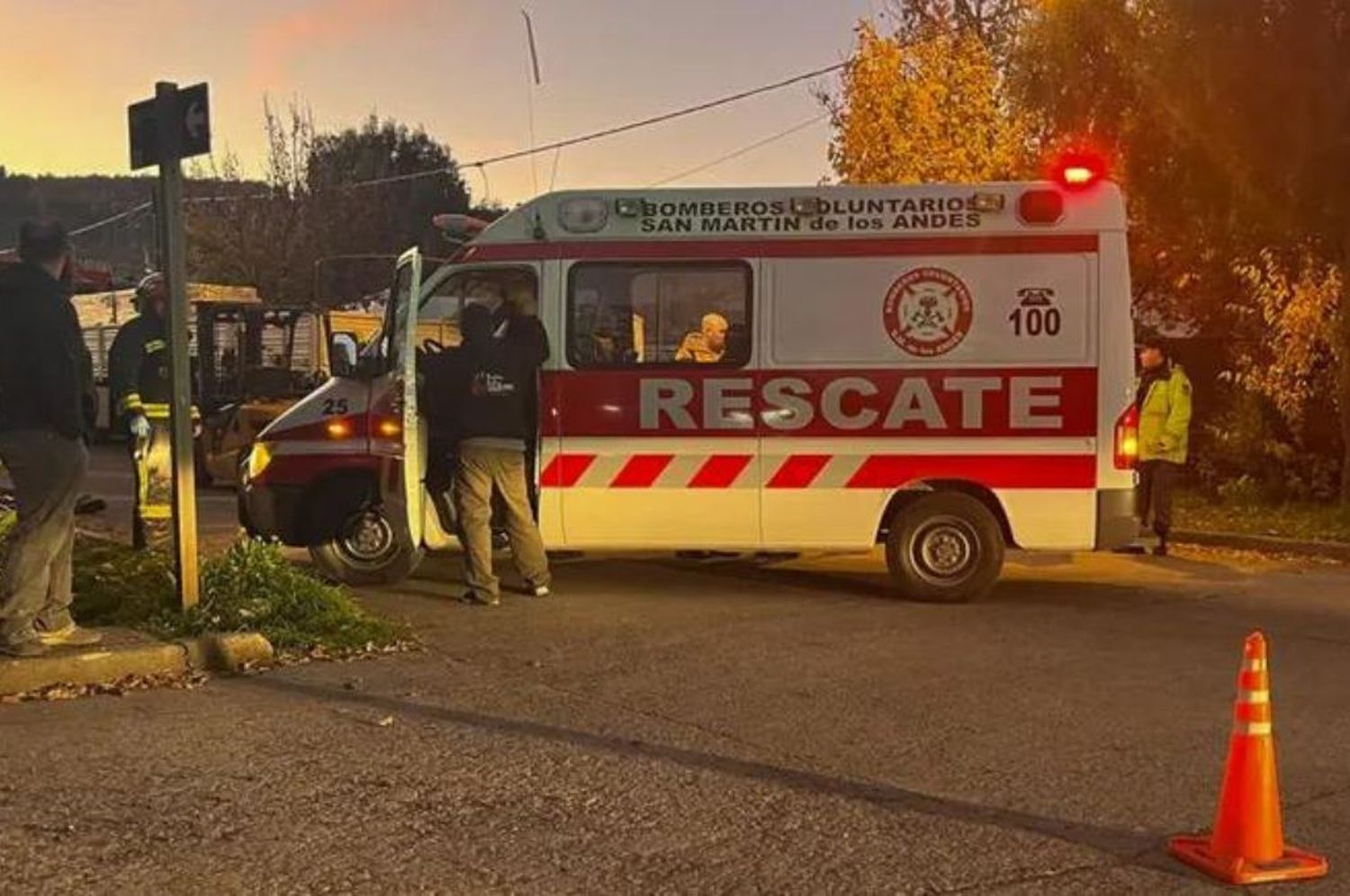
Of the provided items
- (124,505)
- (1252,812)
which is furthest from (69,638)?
(124,505)

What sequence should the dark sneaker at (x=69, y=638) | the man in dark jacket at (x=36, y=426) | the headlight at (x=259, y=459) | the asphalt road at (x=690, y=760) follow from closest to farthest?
the asphalt road at (x=690, y=760)
the man in dark jacket at (x=36, y=426)
the dark sneaker at (x=69, y=638)
the headlight at (x=259, y=459)

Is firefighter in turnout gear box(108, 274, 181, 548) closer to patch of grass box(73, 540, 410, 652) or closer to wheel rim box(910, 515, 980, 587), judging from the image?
patch of grass box(73, 540, 410, 652)

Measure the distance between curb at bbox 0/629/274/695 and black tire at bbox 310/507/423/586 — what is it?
2559 millimetres

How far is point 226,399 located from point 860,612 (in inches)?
582

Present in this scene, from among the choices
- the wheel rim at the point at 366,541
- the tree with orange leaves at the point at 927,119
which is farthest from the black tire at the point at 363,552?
the tree with orange leaves at the point at 927,119

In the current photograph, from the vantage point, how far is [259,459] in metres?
10.1

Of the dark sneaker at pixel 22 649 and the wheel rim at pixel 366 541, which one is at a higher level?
the wheel rim at pixel 366 541

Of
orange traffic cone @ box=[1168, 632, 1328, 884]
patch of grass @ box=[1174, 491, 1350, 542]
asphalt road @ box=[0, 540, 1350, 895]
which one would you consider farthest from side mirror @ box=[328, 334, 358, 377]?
patch of grass @ box=[1174, 491, 1350, 542]

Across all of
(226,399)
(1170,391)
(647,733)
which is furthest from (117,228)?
(647,733)

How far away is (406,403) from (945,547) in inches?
144

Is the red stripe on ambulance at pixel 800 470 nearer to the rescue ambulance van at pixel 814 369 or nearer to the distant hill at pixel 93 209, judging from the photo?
the rescue ambulance van at pixel 814 369

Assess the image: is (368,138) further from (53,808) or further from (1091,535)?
(53,808)

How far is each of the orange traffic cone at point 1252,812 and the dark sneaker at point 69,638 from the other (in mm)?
5270

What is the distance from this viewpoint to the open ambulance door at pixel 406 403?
30.1 feet
